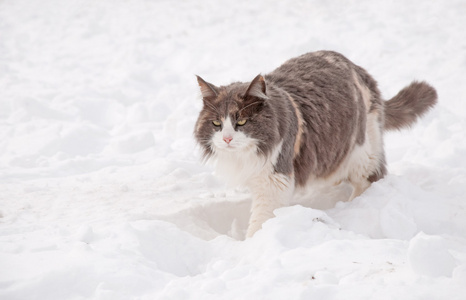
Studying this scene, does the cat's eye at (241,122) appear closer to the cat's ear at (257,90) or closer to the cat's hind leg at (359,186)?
the cat's ear at (257,90)

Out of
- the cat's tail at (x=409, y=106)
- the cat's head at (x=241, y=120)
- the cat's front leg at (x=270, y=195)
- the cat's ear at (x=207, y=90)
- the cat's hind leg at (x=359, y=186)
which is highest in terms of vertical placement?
the cat's ear at (x=207, y=90)

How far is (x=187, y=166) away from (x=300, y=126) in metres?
1.72

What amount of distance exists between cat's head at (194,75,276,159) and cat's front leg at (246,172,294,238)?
25 cm

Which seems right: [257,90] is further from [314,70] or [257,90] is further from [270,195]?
[314,70]

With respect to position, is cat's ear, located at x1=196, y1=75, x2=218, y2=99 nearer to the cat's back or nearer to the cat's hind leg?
the cat's back

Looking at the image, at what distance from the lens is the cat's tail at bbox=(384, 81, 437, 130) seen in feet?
14.9

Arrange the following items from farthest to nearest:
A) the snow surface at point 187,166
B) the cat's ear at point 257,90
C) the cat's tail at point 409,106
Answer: the cat's tail at point 409,106
the cat's ear at point 257,90
the snow surface at point 187,166

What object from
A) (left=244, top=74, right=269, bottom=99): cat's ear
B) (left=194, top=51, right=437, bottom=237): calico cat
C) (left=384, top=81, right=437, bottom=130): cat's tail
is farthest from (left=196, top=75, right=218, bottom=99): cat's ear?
(left=384, top=81, right=437, bottom=130): cat's tail

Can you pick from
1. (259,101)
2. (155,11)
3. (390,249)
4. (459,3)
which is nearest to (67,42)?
(155,11)

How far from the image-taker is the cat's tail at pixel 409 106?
4543mm

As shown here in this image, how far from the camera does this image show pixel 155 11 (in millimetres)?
10258

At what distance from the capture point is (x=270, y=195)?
3480 mm

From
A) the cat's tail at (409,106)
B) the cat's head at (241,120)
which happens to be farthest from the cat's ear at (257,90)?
the cat's tail at (409,106)

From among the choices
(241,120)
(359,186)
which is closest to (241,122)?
(241,120)
